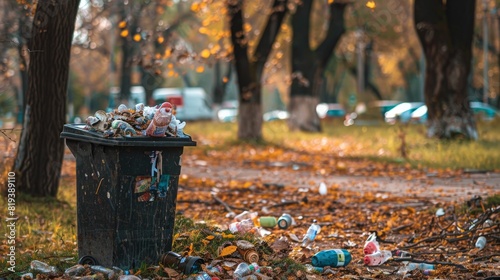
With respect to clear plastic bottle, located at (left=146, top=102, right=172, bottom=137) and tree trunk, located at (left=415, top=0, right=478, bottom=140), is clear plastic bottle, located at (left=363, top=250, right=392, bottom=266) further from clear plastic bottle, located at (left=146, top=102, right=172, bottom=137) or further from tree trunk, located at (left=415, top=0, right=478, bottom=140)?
tree trunk, located at (left=415, top=0, right=478, bottom=140)

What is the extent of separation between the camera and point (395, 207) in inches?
448

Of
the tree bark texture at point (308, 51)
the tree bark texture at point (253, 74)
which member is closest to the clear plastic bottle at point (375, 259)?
the tree bark texture at point (253, 74)

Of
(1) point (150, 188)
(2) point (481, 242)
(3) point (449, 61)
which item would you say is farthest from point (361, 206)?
(3) point (449, 61)

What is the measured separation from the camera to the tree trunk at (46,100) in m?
10.9

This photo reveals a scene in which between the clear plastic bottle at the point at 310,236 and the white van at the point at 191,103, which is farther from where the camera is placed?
the white van at the point at 191,103

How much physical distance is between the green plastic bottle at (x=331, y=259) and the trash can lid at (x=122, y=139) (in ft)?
4.51

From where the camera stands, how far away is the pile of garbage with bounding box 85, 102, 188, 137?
6879 mm

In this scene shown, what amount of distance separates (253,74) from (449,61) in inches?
211

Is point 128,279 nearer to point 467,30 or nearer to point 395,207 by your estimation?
point 395,207

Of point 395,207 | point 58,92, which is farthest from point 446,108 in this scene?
point 58,92

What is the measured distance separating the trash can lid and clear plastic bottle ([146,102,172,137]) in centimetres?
6

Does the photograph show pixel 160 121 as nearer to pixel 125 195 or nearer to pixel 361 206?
pixel 125 195

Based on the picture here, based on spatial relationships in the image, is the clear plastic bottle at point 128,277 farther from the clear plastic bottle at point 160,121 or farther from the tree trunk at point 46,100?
the tree trunk at point 46,100

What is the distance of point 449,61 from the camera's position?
20359 mm
